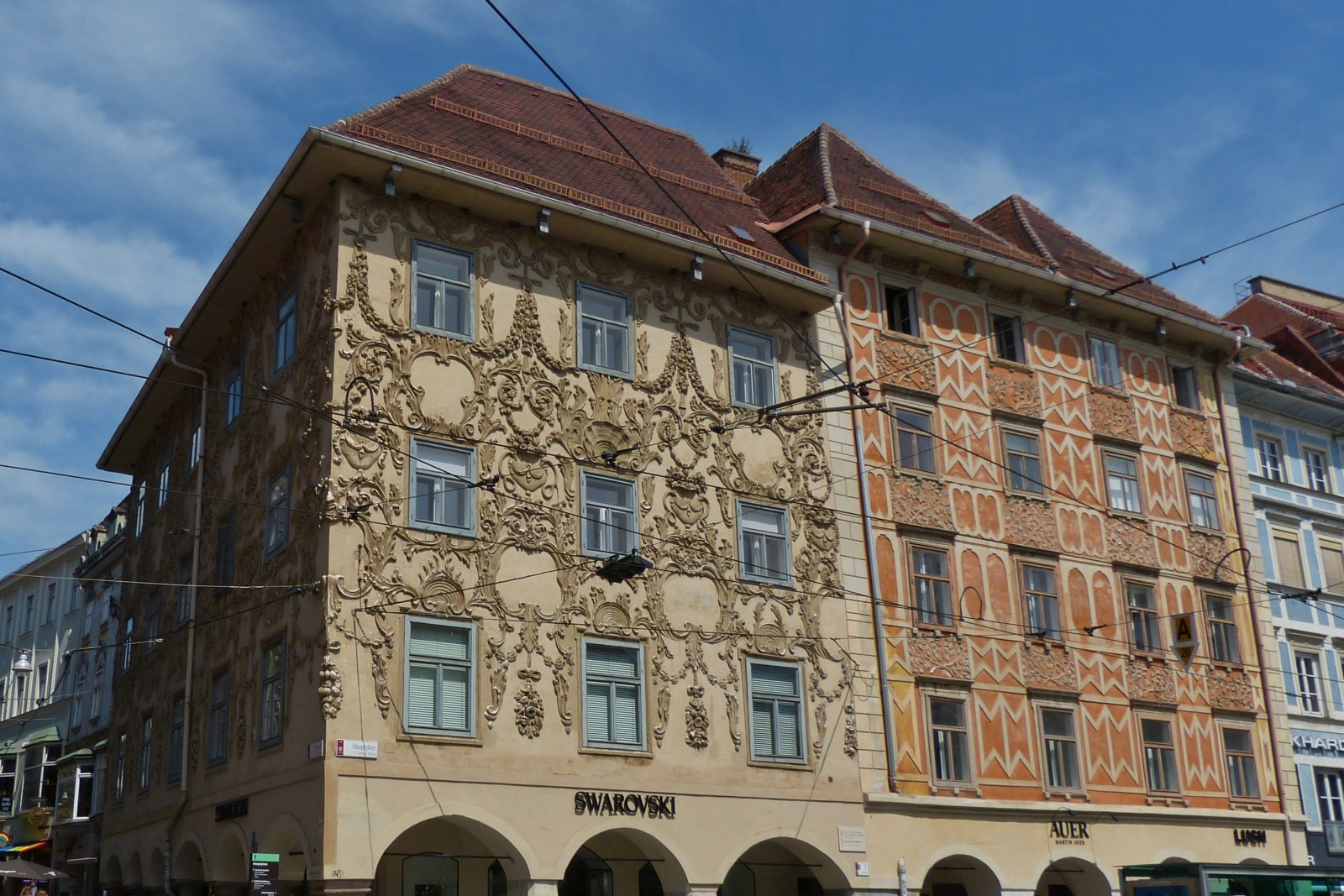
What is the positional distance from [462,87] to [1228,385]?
19049 mm

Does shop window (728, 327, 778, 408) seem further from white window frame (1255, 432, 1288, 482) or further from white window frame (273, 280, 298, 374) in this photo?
white window frame (1255, 432, 1288, 482)

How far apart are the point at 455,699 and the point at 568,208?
8.02 m

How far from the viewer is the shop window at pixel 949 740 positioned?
26844 millimetres

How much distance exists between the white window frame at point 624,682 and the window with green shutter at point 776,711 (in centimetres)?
208

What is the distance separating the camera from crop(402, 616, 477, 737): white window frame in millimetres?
20978

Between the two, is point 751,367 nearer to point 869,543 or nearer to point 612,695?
point 869,543

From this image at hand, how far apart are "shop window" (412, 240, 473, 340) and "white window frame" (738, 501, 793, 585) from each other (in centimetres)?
568

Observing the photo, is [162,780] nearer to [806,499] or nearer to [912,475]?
[806,499]

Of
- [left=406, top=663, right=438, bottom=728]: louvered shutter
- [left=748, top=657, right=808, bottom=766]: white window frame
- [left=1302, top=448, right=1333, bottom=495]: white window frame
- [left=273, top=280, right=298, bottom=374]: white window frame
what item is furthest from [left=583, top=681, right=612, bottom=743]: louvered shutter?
[left=1302, top=448, right=1333, bottom=495]: white window frame

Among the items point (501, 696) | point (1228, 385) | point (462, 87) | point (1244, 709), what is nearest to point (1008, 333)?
point (1228, 385)

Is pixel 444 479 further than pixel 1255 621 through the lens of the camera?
No

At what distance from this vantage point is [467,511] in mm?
22562

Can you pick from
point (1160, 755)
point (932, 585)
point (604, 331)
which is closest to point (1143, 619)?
point (1160, 755)

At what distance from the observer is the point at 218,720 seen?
24.9 meters
